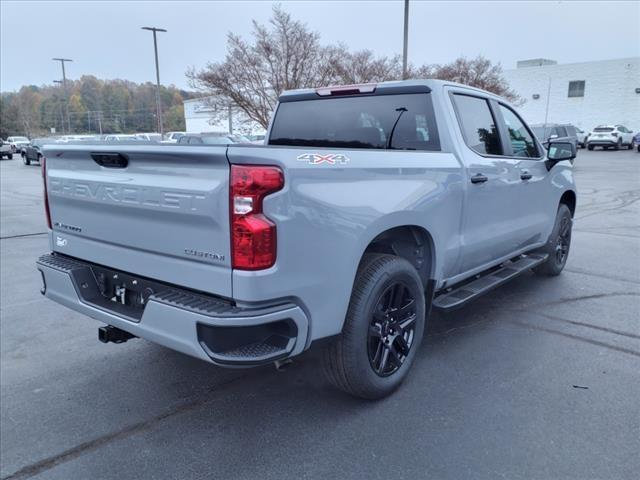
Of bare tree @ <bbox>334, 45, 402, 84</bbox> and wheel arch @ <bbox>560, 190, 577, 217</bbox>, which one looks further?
bare tree @ <bbox>334, 45, 402, 84</bbox>

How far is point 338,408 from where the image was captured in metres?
3.27

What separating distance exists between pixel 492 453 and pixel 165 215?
2.14 m

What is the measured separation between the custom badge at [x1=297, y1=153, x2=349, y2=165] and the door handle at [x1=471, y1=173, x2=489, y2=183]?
1.50 meters

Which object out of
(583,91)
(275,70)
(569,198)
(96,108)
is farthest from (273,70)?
(96,108)

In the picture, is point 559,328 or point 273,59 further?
point 273,59

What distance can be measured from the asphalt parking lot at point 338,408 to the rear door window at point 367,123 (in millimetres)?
1685

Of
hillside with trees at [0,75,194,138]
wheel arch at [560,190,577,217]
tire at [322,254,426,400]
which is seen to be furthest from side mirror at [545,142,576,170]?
hillside with trees at [0,75,194,138]

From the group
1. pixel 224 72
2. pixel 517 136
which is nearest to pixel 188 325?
pixel 517 136

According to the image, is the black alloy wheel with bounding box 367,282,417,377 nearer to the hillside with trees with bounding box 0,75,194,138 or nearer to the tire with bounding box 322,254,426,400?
the tire with bounding box 322,254,426,400

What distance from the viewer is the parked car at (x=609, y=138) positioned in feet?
117

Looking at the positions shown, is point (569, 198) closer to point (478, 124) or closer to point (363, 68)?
point (478, 124)

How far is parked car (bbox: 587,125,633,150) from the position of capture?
35.5m

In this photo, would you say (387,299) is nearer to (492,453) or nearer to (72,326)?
(492,453)

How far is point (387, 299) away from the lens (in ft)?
10.9
